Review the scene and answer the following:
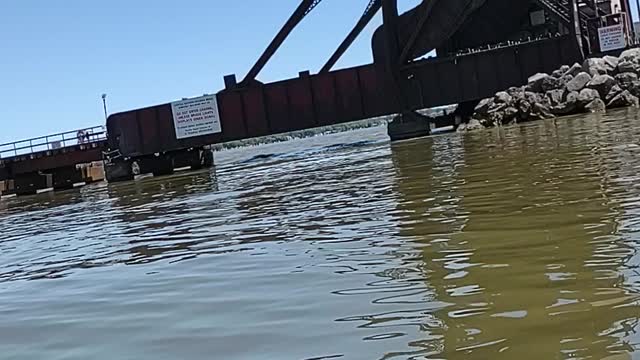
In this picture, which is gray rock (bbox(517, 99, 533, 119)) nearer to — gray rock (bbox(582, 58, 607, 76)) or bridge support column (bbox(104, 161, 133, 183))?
gray rock (bbox(582, 58, 607, 76))

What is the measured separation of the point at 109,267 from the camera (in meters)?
9.05

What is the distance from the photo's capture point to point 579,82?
116ft

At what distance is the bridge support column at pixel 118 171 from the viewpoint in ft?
144

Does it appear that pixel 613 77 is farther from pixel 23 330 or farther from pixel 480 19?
pixel 23 330

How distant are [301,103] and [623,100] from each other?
17016 millimetres

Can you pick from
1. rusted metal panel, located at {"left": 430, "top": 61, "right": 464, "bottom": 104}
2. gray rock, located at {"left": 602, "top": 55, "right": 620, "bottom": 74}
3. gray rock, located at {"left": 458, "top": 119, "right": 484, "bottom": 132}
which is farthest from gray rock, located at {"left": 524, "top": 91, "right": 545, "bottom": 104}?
rusted metal panel, located at {"left": 430, "top": 61, "right": 464, "bottom": 104}

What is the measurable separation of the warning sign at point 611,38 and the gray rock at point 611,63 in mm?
1638

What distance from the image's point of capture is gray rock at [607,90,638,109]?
34.2 metres

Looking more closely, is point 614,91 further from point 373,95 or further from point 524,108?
point 373,95

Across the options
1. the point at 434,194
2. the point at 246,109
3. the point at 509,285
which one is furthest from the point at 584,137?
the point at 246,109

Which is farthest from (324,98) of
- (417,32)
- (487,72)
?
(487,72)

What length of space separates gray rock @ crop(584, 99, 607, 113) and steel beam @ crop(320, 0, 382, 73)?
1426cm

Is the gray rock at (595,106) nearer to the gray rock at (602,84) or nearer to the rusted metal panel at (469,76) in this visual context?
the gray rock at (602,84)

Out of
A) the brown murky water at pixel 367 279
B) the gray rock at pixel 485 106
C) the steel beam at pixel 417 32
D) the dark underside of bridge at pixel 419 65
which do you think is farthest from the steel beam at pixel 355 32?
the brown murky water at pixel 367 279
